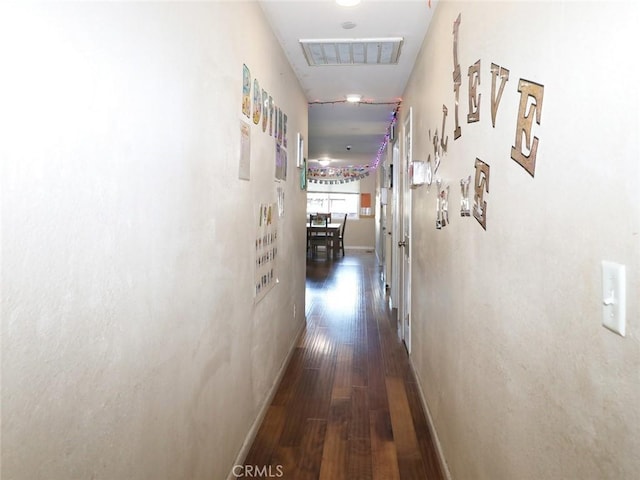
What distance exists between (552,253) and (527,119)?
345 millimetres

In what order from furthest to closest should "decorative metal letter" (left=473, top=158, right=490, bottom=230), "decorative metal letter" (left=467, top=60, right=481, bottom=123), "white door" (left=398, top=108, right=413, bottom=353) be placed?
"white door" (left=398, top=108, right=413, bottom=353) → "decorative metal letter" (left=467, top=60, right=481, bottom=123) → "decorative metal letter" (left=473, top=158, right=490, bottom=230)

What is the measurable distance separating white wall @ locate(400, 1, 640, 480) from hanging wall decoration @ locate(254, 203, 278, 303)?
3.47 feet

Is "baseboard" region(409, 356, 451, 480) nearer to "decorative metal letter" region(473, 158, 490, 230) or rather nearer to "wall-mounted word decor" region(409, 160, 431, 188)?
"decorative metal letter" region(473, 158, 490, 230)

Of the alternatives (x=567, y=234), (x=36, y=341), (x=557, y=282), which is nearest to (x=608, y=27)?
(x=567, y=234)

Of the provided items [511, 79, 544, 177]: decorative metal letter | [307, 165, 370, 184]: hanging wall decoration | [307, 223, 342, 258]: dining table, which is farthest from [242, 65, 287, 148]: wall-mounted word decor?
[307, 165, 370, 184]: hanging wall decoration

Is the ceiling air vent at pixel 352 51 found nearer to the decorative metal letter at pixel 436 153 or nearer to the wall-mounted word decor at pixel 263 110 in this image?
the wall-mounted word decor at pixel 263 110

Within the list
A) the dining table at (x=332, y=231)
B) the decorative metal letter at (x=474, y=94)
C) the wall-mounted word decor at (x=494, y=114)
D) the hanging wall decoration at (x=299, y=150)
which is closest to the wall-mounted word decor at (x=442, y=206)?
the wall-mounted word decor at (x=494, y=114)

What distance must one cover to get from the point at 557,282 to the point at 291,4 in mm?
2053

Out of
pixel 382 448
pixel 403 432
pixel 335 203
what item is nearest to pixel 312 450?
pixel 382 448

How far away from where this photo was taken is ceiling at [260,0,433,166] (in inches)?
91.2

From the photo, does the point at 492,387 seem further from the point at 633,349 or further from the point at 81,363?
the point at 81,363

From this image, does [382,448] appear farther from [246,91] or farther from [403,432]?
[246,91]

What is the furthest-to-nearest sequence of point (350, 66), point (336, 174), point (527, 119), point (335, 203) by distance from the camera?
point (335, 203) < point (336, 174) < point (350, 66) < point (527, 119)

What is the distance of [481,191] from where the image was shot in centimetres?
140
